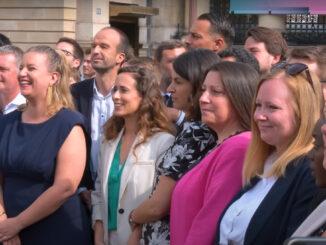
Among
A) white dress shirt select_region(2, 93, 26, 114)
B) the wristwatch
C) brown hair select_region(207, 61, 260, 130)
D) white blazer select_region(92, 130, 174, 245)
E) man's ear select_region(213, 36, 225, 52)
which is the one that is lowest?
the wristwatch

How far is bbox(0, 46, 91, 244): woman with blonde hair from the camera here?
14.6 ft

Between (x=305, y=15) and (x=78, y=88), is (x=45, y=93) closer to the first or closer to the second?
(x=78, y=88)

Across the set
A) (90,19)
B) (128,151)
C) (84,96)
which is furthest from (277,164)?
(90,19)

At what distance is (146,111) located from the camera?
180 inches

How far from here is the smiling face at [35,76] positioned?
4.62 meters

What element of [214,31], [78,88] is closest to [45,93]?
[78,88]

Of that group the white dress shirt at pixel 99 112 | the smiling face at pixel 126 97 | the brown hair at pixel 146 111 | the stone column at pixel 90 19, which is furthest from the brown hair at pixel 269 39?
the stone column at pixel 90 19

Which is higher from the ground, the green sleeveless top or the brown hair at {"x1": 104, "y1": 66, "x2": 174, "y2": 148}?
the brown hair at {"x1": 104, "y1": 66, "x2": 174, "y2": 148}

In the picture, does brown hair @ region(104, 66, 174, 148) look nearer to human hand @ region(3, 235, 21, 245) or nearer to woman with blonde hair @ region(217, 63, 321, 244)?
human hand @ region(3, 235, 21, 245)

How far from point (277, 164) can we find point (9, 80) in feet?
8.89

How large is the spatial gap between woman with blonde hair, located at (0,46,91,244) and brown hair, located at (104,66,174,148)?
0.20m

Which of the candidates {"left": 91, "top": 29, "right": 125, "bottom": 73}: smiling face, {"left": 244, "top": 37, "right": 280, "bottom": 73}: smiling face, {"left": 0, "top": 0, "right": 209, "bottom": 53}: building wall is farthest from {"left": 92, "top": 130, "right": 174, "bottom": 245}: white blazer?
{"left": 0, "top": 0, "right": 209, "bottom": 53}: building wall

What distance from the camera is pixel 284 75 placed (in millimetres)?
3264

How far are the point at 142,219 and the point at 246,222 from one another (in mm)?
1067
